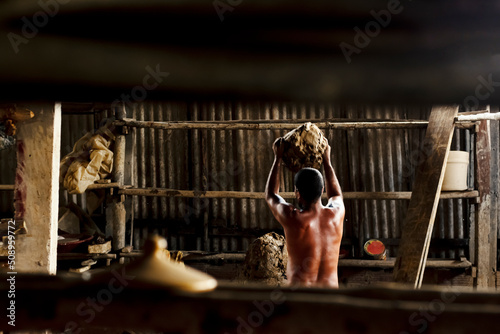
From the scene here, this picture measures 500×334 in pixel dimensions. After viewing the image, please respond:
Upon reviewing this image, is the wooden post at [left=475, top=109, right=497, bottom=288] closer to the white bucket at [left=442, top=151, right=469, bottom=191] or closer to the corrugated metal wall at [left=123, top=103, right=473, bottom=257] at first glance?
the white bucket at [left=442, top=151, right=469, bottom=191]

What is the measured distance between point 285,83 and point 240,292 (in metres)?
0.43

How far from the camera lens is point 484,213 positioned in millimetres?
5320

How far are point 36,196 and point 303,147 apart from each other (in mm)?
2429

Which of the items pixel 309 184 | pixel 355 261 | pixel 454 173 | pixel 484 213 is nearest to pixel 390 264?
pixel 355 261

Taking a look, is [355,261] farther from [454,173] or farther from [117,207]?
[117,207]

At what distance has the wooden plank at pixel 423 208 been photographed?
135 inches

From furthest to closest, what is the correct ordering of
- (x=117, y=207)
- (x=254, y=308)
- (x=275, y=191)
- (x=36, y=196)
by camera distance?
1. (x=117, y=207)
2. (x=275, y=191)
3. (x=36, y=196)
4. (x=254, y=308)

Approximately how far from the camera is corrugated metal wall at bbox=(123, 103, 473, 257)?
6793mm

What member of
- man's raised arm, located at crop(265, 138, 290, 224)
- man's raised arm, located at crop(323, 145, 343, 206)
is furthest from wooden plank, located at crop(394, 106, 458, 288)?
man's raised arm, located at crop(265, 138, 290, 224)

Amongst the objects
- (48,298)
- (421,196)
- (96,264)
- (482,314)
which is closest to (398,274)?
(421,196)

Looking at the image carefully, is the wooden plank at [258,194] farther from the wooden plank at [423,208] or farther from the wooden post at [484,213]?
the wooden plank at [423,208]

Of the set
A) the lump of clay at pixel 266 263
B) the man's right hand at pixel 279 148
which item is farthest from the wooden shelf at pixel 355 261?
the man's right hand at pixel 279 148

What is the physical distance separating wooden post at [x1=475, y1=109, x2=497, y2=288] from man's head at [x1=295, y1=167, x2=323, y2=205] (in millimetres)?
3066

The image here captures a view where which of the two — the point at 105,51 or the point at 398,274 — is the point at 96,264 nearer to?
the point at 398,274
